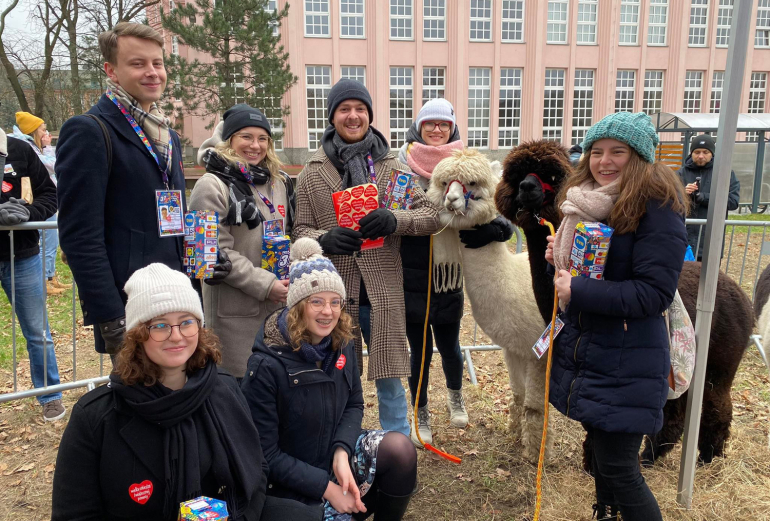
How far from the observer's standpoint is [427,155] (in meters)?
3.21

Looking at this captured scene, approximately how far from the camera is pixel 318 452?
2287mm

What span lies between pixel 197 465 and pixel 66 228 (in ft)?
3.50

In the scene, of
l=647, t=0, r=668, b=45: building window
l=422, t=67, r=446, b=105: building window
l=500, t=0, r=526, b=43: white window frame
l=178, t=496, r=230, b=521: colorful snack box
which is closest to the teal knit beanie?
l=178, t=496, r=230, b=521: colorful snack box

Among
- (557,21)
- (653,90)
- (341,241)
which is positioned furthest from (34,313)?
(653,90)

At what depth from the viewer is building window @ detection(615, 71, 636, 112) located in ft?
98.3

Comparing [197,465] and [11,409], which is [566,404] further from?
[11,409]

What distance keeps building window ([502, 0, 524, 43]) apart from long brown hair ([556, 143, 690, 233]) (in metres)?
29.5

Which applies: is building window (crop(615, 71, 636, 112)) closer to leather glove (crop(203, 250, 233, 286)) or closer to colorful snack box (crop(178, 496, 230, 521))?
leather glove (crop(203, 250, 233, 286))

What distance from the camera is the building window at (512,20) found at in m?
28.9

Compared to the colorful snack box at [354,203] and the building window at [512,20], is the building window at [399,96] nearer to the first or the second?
the building window at [512,20]

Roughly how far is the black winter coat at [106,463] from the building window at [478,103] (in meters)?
28.4

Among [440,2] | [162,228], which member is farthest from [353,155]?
[440,2]

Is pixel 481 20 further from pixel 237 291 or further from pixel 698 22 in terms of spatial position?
pixel 237 291

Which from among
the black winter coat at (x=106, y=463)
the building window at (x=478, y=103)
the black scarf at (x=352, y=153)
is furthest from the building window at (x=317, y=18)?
the black winter coat at (x=106, y=463)
